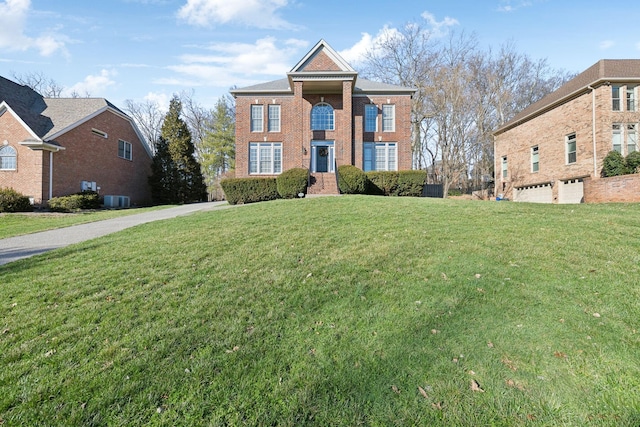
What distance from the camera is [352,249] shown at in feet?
18.4

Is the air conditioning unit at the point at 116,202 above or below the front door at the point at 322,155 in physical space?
below

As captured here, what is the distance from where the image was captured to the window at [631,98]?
53.8 ft

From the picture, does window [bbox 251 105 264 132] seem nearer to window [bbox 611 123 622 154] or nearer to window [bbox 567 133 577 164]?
window [bbox 567 133 577 164]

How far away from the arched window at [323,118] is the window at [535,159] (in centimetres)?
1370

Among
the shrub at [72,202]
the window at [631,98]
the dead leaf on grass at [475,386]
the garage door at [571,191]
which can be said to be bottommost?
the dead leaf on grass at [475,386]

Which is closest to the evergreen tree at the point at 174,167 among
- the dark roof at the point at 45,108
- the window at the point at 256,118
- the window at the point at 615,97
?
the dark roof at the point at 45,108

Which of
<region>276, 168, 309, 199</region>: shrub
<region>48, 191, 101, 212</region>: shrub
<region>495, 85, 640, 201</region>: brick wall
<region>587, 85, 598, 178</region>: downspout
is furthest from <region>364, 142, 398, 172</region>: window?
<region>48, 191, 101, 212</region>: shrub

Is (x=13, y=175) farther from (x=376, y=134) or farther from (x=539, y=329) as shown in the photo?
(x=539, y=329)

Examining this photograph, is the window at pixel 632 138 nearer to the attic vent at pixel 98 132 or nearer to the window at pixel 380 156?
the window at pixel 380 156

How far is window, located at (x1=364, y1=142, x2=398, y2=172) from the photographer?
20.6m

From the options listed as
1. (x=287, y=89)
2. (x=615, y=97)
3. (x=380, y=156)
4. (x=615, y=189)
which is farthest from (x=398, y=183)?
(x=615, y=97)

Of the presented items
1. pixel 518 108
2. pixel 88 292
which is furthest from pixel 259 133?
pixel 518 108

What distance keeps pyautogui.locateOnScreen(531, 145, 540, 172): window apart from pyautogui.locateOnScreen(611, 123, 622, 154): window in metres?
4.42

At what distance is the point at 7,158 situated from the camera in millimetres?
17125
